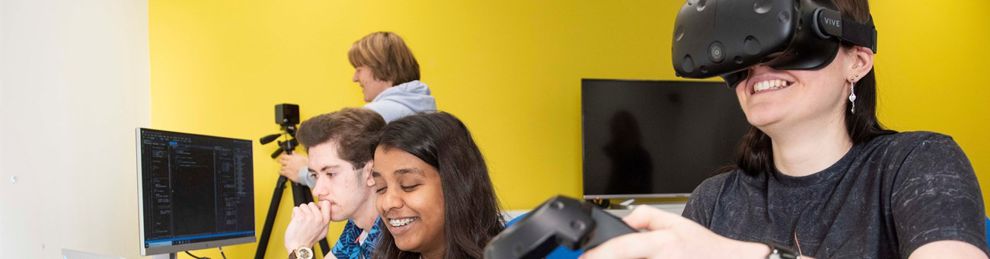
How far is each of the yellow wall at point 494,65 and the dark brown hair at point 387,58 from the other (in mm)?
625

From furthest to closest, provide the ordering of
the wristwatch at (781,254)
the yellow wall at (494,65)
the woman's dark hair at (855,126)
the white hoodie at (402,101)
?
the yellow wall at (494,65), the white hoodie at (402,101), the woman's dark hair at (855,126), the wristwatch at (781,254)

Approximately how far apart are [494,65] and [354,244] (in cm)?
157

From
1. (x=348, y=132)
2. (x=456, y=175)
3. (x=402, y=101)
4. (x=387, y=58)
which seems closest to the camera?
(x=456, y=175)

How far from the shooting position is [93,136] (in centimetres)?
228

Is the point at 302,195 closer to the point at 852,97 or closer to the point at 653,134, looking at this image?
the point at 653,134

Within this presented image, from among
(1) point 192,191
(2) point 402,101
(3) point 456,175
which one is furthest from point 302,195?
(3) point 456,175

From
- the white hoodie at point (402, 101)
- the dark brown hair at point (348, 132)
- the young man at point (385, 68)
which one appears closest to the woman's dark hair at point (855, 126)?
the dark brown hair at point (348, 132)

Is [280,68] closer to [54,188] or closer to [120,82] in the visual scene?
[120,82]

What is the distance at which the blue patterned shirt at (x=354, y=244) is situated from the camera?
1753 mm

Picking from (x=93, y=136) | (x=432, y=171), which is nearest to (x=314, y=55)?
(x=93, y=136)

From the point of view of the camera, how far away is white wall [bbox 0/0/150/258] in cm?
192

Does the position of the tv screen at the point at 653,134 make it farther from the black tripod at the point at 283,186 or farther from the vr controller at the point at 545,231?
the vr controller at the point at 545,231

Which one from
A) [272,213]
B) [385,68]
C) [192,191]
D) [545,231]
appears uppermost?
A: [385,68]

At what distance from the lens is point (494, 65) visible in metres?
3.44
